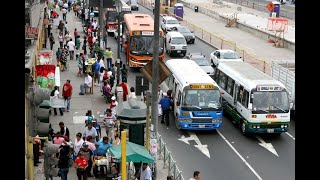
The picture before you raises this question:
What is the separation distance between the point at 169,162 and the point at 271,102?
598 centimetres

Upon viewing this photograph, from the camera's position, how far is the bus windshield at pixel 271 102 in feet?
64.7

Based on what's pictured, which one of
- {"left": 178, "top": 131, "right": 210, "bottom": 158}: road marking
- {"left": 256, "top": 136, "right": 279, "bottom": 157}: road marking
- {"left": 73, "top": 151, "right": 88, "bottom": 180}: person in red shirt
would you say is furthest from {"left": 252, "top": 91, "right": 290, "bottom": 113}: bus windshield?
{"left": 73, "top": 151, "right": 88, "bottom": 180}: person in red shirt

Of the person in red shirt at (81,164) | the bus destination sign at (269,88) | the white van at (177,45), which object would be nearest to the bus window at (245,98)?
the bus destination sign at (269,88)

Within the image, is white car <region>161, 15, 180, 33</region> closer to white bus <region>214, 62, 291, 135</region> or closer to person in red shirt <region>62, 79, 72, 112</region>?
person in red shirt <region>62, 79, 72, 112</region>

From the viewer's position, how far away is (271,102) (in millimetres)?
19797

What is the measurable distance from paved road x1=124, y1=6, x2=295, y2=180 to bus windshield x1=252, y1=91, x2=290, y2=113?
4.23 ft

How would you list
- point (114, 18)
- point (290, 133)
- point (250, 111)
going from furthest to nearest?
1. point (114, 18)
2. point (290, 133)
3. point (250, 111)

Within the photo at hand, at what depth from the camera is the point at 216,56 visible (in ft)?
111

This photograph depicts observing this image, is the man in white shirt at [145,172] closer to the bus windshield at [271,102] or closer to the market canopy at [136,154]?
the market canopy at [136,154]

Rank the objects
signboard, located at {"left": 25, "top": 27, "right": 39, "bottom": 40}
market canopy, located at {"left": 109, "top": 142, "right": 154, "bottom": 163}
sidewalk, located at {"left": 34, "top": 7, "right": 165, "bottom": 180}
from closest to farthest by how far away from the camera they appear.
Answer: market canopy, located at {"left": 109, "top": 142, "right": 154, "bottom": 163} → sidewalk, located at {"left": 34, "top": 7, "right": 165, "bottom": 180} → signboard, located at {"left": 25, "top": 27, "right": 39, "bottom": 40}

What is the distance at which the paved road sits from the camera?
1673cm
